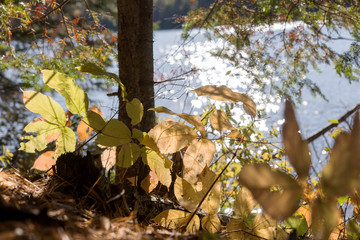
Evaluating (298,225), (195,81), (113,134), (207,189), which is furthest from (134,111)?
(195,81)

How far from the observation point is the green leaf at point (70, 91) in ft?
1.54

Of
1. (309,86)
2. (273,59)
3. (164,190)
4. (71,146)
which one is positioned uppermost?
(273,59)

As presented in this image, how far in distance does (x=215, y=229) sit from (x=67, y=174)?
0.73 feet

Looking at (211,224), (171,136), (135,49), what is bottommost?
(211,224)

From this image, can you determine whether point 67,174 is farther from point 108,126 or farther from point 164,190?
point 164,190

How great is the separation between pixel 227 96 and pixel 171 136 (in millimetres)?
98

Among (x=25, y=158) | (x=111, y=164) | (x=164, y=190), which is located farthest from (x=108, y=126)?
(x=25, y=158)

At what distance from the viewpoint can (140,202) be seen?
500mm

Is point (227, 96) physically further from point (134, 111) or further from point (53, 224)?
point (53, 224)

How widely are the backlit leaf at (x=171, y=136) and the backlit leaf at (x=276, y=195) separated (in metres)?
0.27

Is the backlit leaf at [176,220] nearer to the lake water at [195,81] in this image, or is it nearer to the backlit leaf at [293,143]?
the lake water at [195,81]

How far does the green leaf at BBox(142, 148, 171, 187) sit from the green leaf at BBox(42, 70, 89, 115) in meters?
0.11

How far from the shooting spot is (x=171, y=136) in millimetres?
479

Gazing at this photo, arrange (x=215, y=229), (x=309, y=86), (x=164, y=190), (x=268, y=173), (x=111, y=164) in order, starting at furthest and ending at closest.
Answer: (x=309, y=86), (x=164, y=190), (x=111, y=164), (x=215, y=229), (x=268, y=173)
